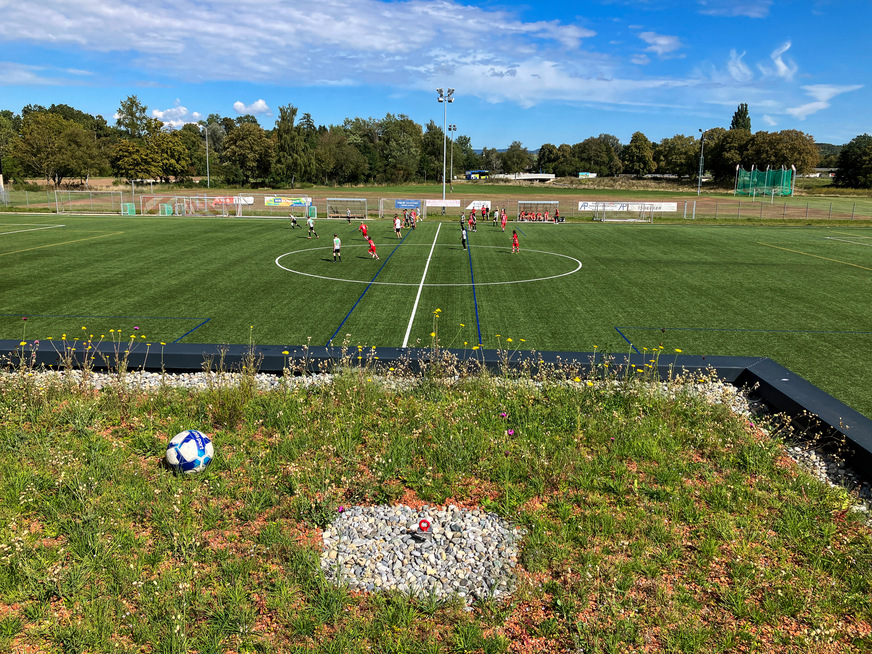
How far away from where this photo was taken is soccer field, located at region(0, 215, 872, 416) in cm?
1570

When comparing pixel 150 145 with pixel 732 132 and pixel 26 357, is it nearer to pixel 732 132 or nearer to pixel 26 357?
pixel 26 357

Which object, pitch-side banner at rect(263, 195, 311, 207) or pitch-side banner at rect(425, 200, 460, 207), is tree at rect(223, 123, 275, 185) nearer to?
pitch-side banner at rect(263, 195, 311, 207)

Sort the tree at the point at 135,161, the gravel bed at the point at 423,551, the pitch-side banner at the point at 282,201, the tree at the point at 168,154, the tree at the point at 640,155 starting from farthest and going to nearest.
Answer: the tree at the point at 640,155 < the tree at the point at 168,154 < the tree at the point at 135,161 < the pitch-side banner at the point at 282,201 < the gravel bed at the point at 423,551

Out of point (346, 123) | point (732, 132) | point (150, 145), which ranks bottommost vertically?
point (150, 145)

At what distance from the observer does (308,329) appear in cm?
1645

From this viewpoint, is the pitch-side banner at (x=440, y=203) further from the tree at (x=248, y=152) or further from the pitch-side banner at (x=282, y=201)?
the tree at (x=248, y=152)

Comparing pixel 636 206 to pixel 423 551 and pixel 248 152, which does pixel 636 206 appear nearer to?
pixel 423 551

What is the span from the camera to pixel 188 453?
7711 millimetres

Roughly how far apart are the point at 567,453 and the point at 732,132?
439 ft

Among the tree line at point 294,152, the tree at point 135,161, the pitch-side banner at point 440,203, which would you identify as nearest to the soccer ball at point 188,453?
the pitch-side banner at point 440,203

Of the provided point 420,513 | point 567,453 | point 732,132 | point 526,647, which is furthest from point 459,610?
point 732,132

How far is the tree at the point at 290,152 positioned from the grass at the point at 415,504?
10613cm

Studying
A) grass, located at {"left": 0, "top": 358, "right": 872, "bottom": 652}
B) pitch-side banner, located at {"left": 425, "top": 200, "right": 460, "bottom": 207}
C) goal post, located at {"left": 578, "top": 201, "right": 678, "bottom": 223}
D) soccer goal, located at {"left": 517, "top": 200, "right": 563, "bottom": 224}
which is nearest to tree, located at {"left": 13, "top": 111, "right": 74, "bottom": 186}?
pitch-side banner, located at {"left": 425, "top": 200, "right": 460, "bottom": 207}

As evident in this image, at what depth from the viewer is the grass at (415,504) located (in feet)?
17.1
